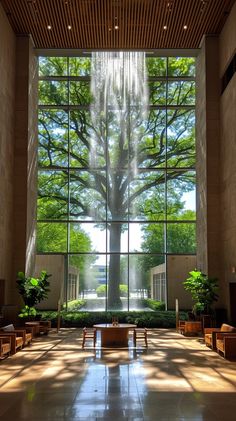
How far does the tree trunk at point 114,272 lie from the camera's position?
65.4ft

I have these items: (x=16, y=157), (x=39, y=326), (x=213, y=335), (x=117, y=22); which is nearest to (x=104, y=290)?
(x=39, y=326)

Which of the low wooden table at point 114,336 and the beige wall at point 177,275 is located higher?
the beige wall at point 177,275

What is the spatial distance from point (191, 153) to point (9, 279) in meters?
8.63

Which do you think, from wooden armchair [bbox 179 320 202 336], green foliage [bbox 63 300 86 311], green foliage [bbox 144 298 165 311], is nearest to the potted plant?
green foliage [bbox 63 300 86 311]

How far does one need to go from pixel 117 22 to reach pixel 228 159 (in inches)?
223

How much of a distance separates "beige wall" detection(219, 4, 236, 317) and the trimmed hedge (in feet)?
8.38

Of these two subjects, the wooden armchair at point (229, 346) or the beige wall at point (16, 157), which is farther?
the beige wall at point (16, 157)

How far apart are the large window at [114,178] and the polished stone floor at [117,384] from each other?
7.42m

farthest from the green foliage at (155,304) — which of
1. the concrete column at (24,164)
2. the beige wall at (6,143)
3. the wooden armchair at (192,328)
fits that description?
the beige wall at (6,143)

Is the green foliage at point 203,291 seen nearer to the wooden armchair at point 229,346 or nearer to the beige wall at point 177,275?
the beige wall at point 177,275

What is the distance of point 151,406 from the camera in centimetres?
658

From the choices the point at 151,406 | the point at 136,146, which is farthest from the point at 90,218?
the point at 151,406

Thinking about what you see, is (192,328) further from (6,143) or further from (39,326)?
(6,143)

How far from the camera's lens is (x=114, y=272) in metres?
20.1
